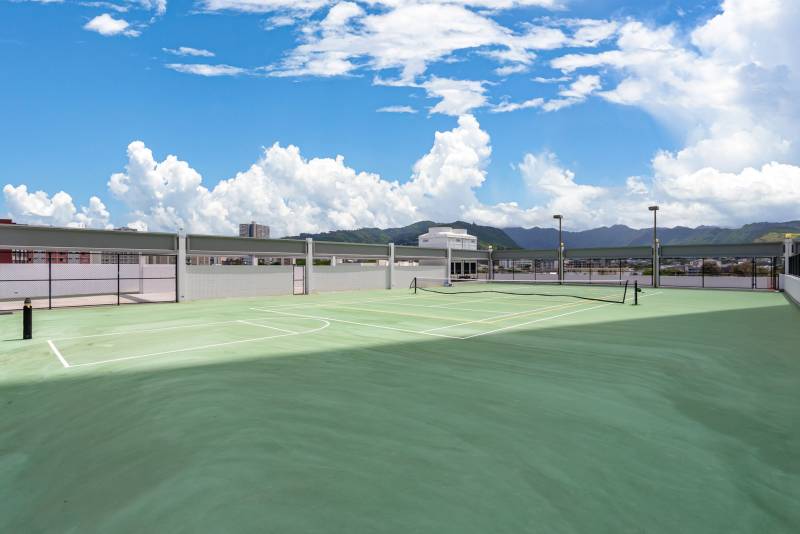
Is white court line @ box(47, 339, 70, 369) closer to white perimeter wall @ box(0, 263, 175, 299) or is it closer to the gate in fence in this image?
the gate in fence

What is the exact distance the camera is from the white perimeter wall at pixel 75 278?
36.2 metres

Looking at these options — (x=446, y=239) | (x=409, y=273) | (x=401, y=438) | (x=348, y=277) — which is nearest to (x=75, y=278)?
(x=348, y=277)

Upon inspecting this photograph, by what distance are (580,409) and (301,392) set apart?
16.2ft

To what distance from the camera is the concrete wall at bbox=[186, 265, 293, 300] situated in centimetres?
3316

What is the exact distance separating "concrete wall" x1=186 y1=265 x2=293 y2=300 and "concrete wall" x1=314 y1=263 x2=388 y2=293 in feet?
9.75

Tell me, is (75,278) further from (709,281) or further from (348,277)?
(709,281)

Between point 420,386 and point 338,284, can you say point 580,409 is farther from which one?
point 338,284

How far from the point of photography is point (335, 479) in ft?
16.4

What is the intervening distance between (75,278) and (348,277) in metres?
23.5

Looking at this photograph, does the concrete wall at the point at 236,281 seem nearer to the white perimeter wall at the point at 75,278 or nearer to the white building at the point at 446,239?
the white perimeter wall at the point at 75,278

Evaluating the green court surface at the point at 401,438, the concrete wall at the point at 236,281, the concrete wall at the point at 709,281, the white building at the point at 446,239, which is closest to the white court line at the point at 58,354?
the green court surface at the point at 401,438

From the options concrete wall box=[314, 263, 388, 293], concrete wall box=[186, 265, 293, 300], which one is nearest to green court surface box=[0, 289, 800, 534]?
concrete wall box=[186, 265, 293, 300]

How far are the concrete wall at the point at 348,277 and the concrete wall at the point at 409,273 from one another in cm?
155

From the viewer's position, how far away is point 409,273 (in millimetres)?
48906
